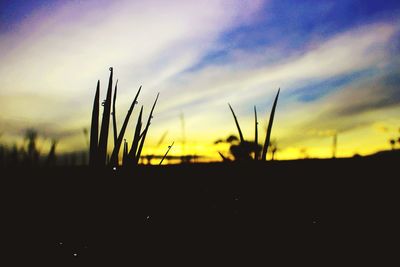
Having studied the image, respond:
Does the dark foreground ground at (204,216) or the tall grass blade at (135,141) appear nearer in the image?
the dark foreground ground at (204,216)

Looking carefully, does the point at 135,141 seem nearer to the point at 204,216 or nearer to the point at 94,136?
the point at 94,136

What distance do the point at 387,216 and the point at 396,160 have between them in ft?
1.86

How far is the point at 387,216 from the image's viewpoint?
2094 mm

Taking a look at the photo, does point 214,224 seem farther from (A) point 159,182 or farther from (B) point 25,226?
(B) point 25,226

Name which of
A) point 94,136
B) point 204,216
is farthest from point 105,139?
point 204,216

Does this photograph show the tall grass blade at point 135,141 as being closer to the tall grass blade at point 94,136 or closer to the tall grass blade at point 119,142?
the tall grass blade at point 119,142

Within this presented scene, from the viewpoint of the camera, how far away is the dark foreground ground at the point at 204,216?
1535 mm

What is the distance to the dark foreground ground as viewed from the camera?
1.54m

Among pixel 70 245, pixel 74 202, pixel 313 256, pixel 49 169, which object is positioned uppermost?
pixel 49 169

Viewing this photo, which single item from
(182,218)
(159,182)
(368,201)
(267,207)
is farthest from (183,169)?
(368,201)

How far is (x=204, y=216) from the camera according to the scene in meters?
2.02

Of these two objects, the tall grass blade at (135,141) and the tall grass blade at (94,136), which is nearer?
the tall grass blade at (94,136)

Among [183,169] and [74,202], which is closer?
[74,202]

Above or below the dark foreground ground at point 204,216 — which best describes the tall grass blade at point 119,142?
above
